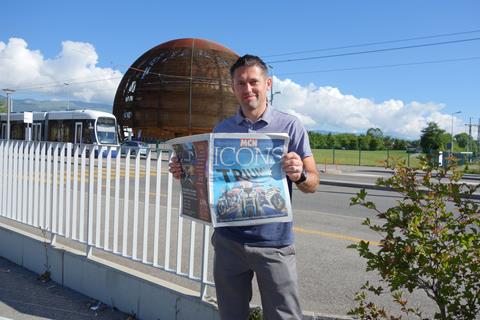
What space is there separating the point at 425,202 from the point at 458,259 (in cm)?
37

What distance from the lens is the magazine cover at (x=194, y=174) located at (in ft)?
8.31

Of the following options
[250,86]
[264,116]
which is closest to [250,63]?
[250,86]

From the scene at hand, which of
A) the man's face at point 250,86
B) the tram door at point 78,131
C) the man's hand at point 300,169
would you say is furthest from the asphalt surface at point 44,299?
the tram door at point 78,131

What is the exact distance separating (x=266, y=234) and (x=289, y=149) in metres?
0.49

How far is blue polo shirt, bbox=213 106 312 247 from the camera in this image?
2.53 metres

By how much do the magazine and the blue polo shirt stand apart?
93 mm

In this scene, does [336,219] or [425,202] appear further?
[336,219]

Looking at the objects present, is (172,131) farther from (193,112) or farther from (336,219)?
(336,219)

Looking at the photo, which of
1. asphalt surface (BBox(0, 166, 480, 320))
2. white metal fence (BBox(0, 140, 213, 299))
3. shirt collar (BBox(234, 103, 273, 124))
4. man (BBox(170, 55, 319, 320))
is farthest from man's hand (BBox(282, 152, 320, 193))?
asphalt surface (BBox(0, 166, 480, 320))

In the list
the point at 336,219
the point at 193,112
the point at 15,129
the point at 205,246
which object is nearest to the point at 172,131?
the point at 193,112

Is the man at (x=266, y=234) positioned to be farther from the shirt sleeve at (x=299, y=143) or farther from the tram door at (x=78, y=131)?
the tram door at (x=78, y=131)

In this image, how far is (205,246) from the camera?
3691 mm

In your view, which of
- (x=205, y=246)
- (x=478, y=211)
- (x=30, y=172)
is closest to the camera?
(x=478, y=211)

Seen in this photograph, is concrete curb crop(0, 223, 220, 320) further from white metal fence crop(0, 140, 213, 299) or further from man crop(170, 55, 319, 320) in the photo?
man crop(170, 55, 319, 320)
